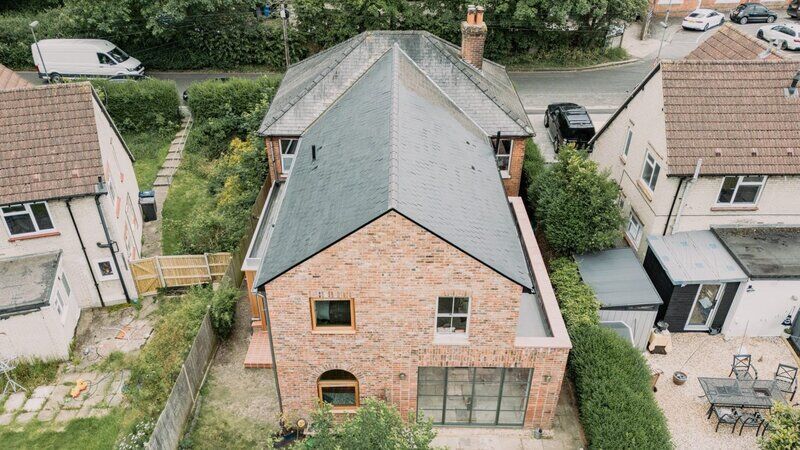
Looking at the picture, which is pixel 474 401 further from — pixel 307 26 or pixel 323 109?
pixel 307 26

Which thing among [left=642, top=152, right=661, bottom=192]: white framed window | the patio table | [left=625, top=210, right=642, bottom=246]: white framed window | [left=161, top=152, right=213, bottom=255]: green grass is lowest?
[left=161, top=152, right=213, bottom=255]: green grass

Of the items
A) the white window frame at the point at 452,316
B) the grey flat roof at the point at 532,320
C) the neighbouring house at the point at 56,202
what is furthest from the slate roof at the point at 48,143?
the grey flat roof at the point at 532,320

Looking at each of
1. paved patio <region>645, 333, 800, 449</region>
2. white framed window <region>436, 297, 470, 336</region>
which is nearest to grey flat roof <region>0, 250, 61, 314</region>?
white framed window <region>436, 297, 470, 336</region>

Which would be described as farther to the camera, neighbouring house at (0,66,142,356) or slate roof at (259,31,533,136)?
slate roof at (259,31,533,136)

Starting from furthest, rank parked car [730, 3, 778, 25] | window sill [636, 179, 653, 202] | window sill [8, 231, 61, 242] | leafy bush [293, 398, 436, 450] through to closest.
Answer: parked car [730, 3, 778, 25] → window sill [636, 179, 653, 202] → window sill [8, 231, 61, 242] → leafy bush [293, 398, 436, 450]

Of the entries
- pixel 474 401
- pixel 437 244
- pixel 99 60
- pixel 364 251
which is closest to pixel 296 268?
pixel 364 251

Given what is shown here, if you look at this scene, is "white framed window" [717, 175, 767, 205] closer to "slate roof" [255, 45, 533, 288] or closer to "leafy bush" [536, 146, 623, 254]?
"leafy bush" [536, 146, 623, 254]
